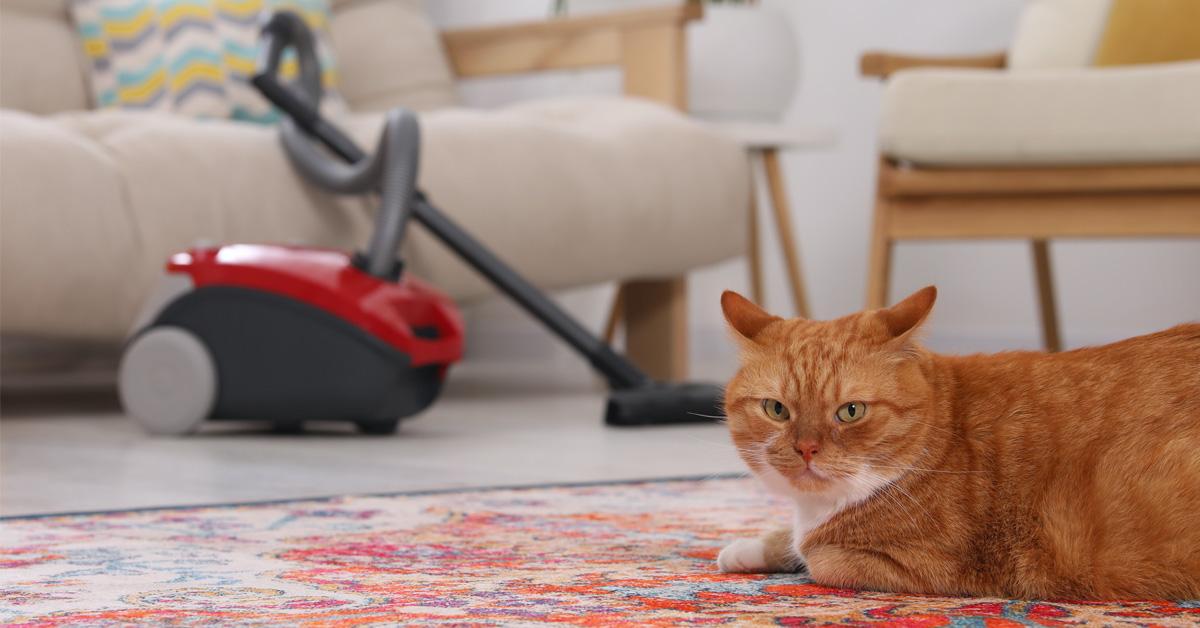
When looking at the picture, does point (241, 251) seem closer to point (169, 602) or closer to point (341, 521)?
point (341, 521)

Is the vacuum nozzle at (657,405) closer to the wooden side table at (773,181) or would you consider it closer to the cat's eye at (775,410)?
the wooden side table at (773,181)

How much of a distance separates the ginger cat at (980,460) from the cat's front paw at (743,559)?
60 millimetres

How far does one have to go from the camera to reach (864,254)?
3529mm

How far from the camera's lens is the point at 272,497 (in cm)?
146

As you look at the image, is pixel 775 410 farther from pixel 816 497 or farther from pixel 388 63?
pixel 388 63

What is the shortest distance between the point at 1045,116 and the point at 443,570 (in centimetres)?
146

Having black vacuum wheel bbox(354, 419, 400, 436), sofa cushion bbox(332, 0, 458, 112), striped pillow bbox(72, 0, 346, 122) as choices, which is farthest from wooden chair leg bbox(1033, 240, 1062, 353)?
striped pillow bbox(72, 0, 346, 122)

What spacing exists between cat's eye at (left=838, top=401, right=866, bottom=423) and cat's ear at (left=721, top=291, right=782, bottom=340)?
10 centimetres

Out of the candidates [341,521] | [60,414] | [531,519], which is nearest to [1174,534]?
[531,519]

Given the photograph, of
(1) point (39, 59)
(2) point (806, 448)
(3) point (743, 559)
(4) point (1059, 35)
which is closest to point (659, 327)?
(4) point (1059, 35)

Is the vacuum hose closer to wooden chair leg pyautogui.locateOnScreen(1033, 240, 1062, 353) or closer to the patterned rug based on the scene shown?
the patterned rug

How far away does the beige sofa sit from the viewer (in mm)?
2000

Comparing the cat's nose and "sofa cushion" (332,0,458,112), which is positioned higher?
"sofa cushion" (332,0,458,112)

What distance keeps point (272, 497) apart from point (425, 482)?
192 millimetres
